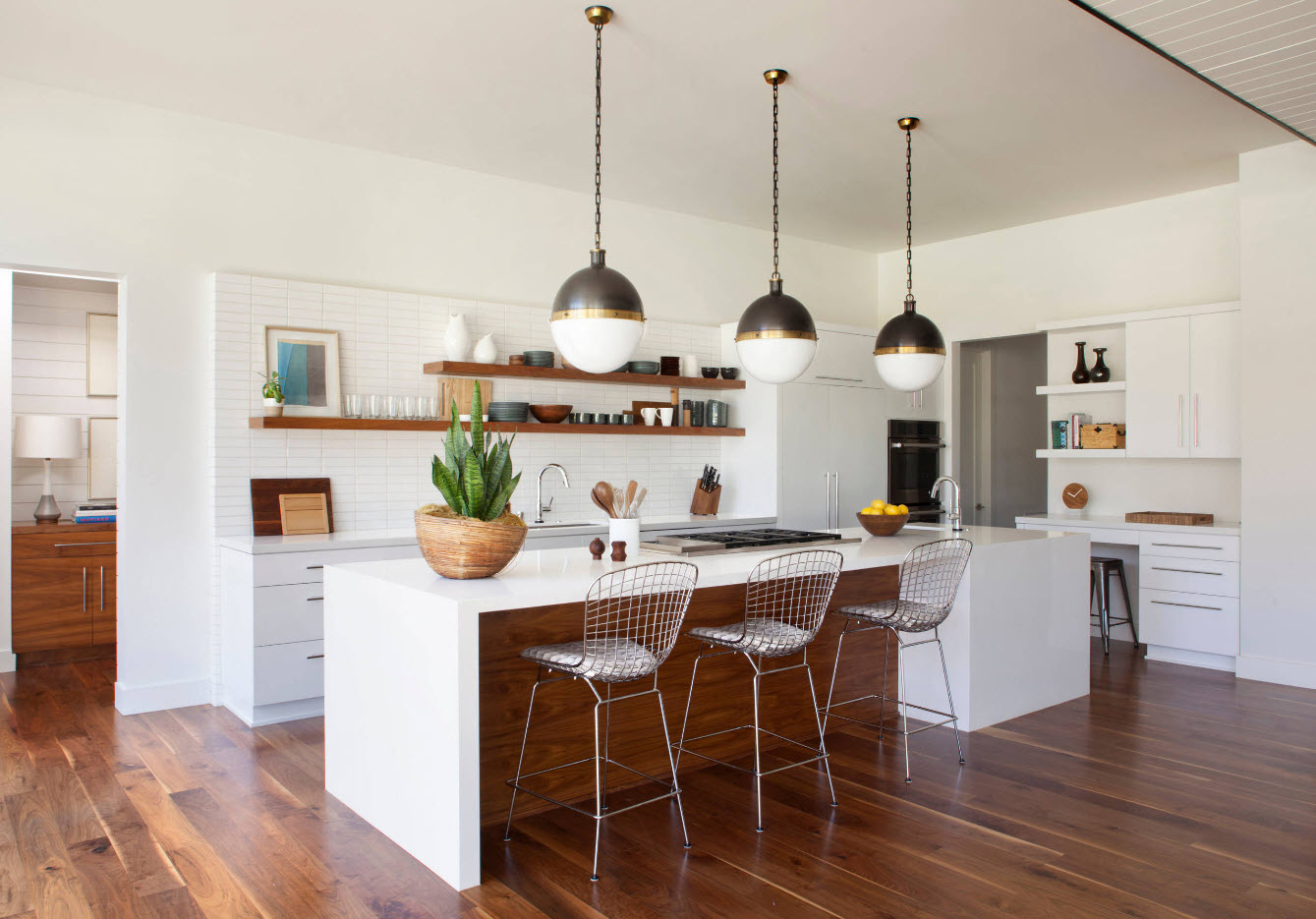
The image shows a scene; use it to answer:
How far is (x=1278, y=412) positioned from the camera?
5.07 metres

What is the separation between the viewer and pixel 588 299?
320 cm

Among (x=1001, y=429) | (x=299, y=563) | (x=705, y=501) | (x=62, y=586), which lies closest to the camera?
(x=299, y=563)

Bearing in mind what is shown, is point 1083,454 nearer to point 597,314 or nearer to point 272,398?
point 597,314

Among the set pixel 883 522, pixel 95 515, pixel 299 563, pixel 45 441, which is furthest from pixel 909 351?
pixel 45 441

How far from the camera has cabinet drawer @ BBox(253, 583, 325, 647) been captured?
4.28 metres

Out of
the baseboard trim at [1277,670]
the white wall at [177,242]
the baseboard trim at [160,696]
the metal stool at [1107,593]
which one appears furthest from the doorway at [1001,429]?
the baseboard trim at [160,696]

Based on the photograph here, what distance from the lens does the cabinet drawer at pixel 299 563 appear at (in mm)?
4289

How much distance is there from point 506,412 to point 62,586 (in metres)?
2.84

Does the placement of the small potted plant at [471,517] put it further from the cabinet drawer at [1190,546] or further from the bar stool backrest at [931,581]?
the cabinet drawer at [1190,546]

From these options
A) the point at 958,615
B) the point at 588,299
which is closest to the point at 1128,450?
the point at 958,615

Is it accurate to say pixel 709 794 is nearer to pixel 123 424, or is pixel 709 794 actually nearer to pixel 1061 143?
pixel 123 424

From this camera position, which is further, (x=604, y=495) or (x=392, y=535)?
(x=392, y=535)

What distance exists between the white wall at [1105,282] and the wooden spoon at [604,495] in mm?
4181

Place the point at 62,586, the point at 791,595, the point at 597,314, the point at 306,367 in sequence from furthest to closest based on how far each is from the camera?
the point at 62,586 → the point at 306,367 → the point at 791,595 → the point at 597,314
